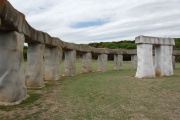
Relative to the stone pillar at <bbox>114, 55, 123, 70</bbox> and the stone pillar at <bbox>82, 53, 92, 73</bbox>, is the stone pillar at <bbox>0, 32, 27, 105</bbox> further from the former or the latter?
the stone pillar at <bbox>114, 55, 123, 70</bbox>

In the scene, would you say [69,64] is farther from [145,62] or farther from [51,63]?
[145,62]

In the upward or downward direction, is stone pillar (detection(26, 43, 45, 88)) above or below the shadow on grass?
above

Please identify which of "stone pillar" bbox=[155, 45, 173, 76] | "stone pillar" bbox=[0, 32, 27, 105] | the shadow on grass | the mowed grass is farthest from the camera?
"stone pillar" bbox=[155, 45, 173, 76]

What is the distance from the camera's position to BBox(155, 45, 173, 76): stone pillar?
1595 centimetres

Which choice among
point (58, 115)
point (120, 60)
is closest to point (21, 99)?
point (58, 115)

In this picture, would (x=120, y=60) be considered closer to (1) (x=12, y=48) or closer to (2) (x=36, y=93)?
(2) (x=36, y=93)

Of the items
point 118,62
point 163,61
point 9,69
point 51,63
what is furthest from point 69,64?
point 9,69

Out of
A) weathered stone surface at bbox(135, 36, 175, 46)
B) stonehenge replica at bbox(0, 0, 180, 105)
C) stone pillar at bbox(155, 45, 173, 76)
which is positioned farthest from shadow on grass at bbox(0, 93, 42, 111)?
stone pillar at bbox(155, 45, 173, 76)

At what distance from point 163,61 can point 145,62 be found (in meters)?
1.78

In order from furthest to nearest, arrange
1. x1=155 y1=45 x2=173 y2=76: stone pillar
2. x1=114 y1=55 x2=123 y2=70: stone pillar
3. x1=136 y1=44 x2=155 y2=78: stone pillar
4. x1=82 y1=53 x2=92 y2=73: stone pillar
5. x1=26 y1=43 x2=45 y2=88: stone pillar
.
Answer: x1=114 y1=55 x2=123 y2=70: stone pillar → x1=82 y1=53 x2=92 y2=73: stone pillar → x1=155 y1=45 x2=173 y2=76: stone pillar → x1=136 y1=44 x2=155 y2=78: stone pillar → x1=26 y1=43 x2=45 y2=88: stone pillar

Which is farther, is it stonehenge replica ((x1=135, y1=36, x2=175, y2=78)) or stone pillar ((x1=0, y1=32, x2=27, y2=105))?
stonehenge replica ((x1=135, y1=36, x2=175, y2=78))

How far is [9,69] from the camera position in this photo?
757 centimetres

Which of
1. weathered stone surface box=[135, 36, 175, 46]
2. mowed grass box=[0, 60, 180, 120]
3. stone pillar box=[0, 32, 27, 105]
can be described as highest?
weathered stone surface box=[135, 36, 175, 46]

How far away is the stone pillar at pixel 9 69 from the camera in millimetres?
7406
